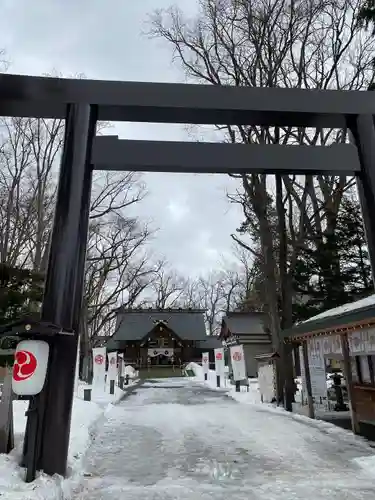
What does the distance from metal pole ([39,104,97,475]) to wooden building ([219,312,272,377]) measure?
26.4m

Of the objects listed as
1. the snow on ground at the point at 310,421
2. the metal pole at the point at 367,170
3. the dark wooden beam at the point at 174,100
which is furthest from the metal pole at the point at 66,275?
the snow on ground at the point at 310,421

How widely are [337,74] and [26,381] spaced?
16581 mm

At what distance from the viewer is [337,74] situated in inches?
661

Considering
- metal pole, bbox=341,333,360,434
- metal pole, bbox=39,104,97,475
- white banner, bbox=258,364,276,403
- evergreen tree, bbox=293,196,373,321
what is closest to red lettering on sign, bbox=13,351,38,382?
metal pole, bbox=39,104,97,475

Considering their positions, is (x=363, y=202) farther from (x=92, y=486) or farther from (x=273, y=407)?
(x=273, y=407)

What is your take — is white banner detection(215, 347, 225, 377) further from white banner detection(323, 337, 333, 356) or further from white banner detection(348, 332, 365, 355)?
white banner detection(348, 332, 365, 355)

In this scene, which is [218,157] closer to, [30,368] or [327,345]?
[30,368]

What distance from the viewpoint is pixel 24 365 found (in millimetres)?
5285

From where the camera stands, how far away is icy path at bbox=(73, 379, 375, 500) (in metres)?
5.41

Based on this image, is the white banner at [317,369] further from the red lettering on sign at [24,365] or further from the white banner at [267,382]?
the red lettering on sign at [24,365]

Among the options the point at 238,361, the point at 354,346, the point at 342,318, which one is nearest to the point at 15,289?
the point at 342,318

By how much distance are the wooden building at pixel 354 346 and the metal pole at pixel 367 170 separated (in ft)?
5.99

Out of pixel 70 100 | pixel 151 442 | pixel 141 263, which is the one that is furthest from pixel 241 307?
pixel 70 100

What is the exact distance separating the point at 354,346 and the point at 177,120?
645 cm
